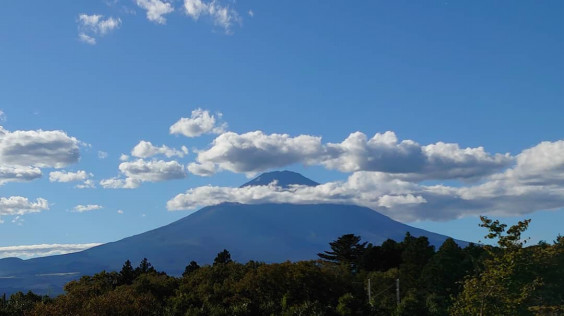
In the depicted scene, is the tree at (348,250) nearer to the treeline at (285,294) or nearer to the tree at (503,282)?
the treeline at (285,294)

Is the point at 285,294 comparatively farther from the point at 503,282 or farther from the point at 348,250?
the point at 348,250

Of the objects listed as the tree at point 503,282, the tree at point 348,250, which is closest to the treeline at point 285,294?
the tree at point 503,282

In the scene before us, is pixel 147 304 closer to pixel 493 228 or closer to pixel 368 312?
pixel 368 312

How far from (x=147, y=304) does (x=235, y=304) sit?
4.62m

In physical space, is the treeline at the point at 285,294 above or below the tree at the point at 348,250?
below

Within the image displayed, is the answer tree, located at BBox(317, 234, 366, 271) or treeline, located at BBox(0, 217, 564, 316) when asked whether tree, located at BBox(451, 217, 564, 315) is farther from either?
tree, located at BBox(317, 234, 366, 271)

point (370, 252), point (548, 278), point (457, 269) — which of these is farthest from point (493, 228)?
point (370, 252)

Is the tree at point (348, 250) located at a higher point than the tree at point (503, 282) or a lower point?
higher

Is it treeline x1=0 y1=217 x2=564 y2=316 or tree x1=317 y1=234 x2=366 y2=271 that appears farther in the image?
tree x1=317 y1=234 x2=366 y2=271

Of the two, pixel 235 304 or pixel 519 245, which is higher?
pixel 519 245

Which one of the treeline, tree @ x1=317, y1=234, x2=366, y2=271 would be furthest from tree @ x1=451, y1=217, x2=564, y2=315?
tree @ x1=317, y1=234, x2=366, y2=271

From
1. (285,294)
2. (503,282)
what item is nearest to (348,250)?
(285,294)

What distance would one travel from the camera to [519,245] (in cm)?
2878

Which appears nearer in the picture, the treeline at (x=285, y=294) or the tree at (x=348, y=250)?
the treeline at (x=285, y=294)
